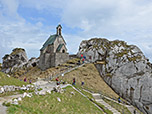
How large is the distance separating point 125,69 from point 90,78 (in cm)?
1416

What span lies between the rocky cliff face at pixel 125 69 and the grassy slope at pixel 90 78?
2.57 m

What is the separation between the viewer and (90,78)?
4181cm

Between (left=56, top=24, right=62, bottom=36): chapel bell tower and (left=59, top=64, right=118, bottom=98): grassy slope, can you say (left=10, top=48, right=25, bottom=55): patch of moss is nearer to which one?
(left=56, top=24, right=62, bottom=36): chapel bell tower

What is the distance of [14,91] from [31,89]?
257cm

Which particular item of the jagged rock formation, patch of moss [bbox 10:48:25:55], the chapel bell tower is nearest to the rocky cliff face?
the chapel bell tower

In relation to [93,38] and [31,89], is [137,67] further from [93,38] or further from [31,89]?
[31,89]

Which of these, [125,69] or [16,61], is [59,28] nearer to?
[125,69]

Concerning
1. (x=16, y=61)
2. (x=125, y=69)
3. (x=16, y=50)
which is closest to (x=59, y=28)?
(x=125, y=69)

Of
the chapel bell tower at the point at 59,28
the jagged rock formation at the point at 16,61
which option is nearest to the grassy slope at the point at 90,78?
the chapel bell tower at the point at 59,28

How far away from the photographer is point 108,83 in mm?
43656

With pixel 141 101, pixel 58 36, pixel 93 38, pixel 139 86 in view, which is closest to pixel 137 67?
pixel 139 86

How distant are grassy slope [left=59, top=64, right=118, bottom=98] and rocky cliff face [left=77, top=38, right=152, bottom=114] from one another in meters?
2.57


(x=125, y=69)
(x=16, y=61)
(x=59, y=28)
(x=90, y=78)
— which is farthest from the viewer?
(x=16, y=61)

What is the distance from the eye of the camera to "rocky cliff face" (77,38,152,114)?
1505 inches
